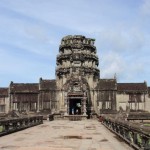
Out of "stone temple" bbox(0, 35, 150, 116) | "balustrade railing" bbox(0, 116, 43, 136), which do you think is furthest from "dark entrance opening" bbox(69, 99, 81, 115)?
"balustrade railing" bbox(0, 116, 43, 136)

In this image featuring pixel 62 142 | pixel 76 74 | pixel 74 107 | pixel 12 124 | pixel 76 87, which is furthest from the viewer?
pixel 74 107

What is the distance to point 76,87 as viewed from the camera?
6128cm

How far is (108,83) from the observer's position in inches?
2643

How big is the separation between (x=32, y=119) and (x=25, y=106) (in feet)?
102

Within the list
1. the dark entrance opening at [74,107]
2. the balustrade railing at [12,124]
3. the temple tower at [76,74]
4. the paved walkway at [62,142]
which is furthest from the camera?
the dark entrance opening at [74,107]

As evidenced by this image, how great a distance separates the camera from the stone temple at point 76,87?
64188 millimetres

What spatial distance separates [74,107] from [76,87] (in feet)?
23.2

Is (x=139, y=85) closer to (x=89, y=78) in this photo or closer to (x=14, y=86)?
(x=89, y=78)

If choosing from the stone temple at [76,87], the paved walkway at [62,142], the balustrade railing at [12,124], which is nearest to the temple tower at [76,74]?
the stone temple at [76,87]

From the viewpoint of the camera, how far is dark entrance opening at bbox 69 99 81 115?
211 ft

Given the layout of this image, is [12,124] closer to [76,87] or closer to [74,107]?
[76,87]

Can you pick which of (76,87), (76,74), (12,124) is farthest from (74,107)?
(12,124)

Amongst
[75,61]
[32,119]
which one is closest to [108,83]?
[75,61]

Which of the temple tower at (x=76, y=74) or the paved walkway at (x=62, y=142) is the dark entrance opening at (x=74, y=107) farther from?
the paved walkway at (x=62, y=142)
